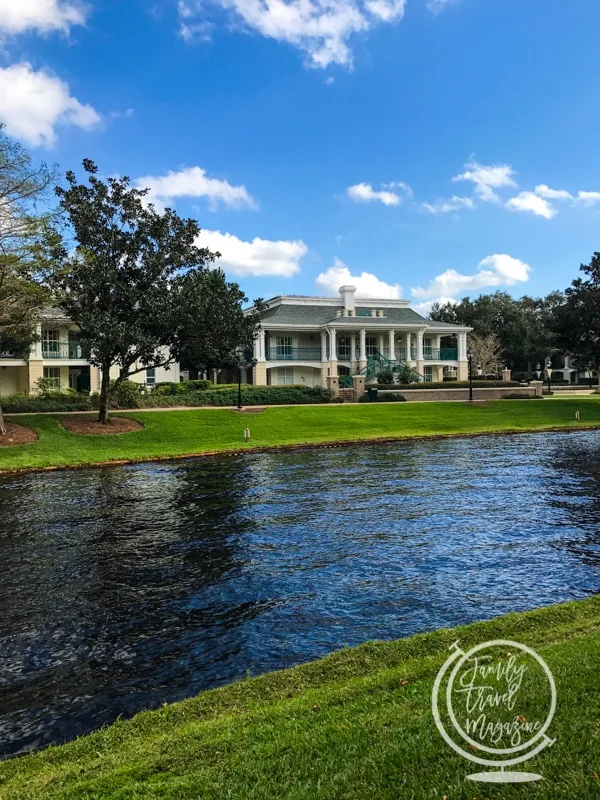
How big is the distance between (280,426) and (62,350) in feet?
77.1

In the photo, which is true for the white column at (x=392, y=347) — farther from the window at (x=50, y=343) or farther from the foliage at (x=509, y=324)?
the window at (x=50, y=343)

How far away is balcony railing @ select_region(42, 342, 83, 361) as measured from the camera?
46156 mm

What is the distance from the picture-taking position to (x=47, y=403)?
116 ft

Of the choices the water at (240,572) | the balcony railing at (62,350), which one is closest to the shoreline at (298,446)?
the water at (240,572)

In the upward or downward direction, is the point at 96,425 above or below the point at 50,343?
below

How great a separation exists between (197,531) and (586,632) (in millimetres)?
7996

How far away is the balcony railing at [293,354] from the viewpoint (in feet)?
182

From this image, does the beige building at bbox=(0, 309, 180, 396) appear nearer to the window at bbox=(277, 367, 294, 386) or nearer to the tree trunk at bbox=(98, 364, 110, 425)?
the window at bbox=(277, 367, 294, 386)

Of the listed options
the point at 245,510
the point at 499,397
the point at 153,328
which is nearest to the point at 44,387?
the point at 153,328

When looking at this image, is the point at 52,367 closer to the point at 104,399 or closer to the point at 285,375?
the point at 104,399

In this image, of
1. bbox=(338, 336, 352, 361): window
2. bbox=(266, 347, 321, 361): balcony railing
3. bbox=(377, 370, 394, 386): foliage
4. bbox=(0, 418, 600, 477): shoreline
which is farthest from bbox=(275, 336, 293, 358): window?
bbox=(0, 418, 600, 477): shoreline

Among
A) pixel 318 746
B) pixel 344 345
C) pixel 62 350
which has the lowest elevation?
pixel 318 746

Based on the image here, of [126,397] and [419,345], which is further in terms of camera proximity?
[419,345]

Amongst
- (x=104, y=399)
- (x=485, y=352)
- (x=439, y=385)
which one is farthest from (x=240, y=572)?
(x=485, y=352)
